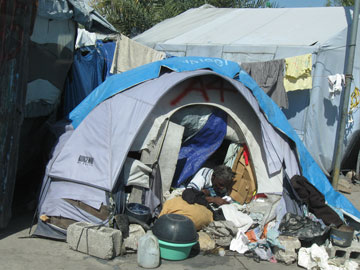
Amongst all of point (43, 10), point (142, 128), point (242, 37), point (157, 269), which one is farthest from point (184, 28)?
point (157, 269)

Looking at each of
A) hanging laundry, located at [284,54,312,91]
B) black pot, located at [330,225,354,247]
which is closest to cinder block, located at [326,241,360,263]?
black pot, located at [330,225,354,247]

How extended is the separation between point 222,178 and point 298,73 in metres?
3.39

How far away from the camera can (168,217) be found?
493cm

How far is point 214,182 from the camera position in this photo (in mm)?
6422

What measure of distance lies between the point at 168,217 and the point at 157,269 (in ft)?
1.96

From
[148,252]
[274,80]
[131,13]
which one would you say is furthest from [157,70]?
[131,13]

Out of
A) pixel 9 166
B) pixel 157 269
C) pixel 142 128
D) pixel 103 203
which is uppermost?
pixel 142 128

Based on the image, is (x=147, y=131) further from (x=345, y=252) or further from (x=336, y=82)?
(x=336, y=82)

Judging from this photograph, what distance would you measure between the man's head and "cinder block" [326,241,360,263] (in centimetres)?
169

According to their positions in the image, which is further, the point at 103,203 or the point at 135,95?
the point at 135,95

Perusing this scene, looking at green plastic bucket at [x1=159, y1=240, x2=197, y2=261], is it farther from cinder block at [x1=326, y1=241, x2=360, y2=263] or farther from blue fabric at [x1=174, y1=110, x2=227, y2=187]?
cinder block at [x1=326, y1=241, x2=360, y2=263]

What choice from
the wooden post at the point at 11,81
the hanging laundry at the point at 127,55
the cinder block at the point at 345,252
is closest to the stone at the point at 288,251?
the cinder block at the point at 345,252

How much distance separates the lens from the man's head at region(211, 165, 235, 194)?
20.7 feet

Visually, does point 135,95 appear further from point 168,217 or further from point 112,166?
point 168,217
